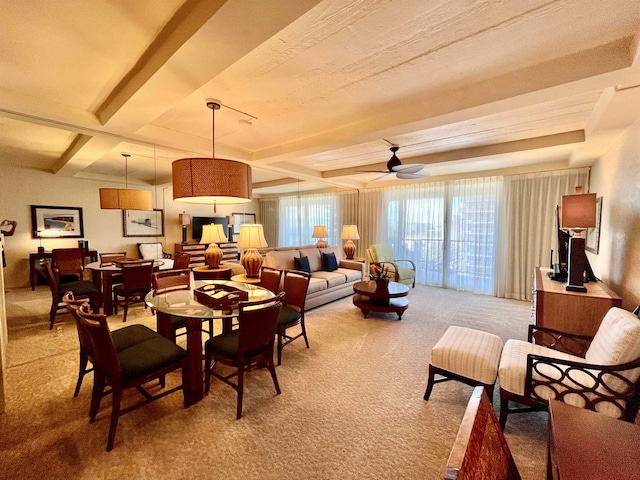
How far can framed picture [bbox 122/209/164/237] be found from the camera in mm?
6750

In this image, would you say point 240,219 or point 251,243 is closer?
point 251,243

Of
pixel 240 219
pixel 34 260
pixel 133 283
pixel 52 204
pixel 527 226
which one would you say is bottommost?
pixel 133 283

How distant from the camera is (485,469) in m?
0.72

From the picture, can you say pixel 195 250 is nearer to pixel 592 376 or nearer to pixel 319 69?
pixel 319 69

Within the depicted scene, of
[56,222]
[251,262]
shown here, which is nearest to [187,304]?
[251,262]

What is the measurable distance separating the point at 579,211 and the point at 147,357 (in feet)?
12.4

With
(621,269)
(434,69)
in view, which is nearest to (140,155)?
(434,69)

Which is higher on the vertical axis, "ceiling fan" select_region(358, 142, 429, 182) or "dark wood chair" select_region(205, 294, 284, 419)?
"ceiling fan" select_region(358, 142, 429, 182)

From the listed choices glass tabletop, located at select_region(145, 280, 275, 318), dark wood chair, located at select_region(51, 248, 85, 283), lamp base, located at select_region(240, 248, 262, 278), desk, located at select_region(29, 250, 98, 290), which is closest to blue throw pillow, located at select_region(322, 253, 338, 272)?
lamp base, located at select_region(240, 248, 262, 278)

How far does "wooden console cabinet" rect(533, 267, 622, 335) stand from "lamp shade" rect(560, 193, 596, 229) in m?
0.59

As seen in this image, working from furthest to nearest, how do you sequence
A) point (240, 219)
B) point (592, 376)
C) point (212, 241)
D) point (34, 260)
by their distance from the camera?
point (240, 219) → point (34, 260) → point (212, 241) → point (592, 376)

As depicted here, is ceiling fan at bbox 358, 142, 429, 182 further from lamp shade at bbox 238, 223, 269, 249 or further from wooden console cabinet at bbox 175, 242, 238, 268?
wooden console cabinet at bbox 175, 242, 238, 268

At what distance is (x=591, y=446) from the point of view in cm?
90

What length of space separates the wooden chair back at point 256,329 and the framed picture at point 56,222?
20.8 ft
